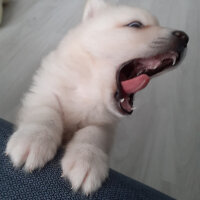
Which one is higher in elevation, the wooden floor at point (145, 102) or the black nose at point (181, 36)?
the black nose at point (181, 36)

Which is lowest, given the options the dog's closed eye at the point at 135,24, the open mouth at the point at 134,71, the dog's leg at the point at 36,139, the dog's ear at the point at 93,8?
the open mouth at the point at 134,71

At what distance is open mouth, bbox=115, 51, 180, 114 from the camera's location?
112 cm

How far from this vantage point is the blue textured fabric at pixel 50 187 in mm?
629

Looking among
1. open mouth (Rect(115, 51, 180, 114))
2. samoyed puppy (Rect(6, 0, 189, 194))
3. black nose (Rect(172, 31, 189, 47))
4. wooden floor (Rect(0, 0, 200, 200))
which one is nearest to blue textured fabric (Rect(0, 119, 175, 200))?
samoyed puppy (Rect(6, 0, 189, 194))

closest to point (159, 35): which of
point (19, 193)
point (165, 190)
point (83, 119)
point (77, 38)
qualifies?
point (77, 38)

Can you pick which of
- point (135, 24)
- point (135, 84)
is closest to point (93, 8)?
point (135, 24)

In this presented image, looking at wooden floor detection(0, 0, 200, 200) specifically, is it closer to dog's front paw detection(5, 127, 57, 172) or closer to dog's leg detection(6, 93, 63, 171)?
dog's leg detection(6, 93, 63, 171)

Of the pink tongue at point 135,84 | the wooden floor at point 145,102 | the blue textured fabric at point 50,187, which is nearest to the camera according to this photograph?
the blue textured fabric at point 50,187

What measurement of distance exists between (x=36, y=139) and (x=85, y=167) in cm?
18

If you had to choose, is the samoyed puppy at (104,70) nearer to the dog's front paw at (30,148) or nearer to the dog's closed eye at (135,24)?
the dog's closed eye at (135,24)

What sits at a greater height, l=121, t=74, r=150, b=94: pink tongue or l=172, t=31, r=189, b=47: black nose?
l=172, t=31, r=189, b=47: black nose

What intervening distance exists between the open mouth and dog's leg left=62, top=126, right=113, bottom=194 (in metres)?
0.24

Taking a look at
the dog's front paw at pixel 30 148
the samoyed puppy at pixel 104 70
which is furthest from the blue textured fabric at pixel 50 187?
the samoyed puppy at pixel 104 70

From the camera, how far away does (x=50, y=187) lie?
0.64m
